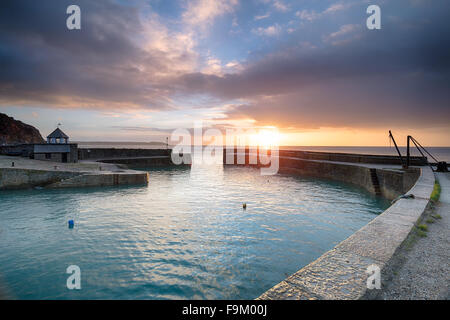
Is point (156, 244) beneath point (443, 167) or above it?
beneath

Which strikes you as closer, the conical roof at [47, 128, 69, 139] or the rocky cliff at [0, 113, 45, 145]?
the conical roof at [47, 128, 69, 139]

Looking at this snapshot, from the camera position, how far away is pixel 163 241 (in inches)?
385

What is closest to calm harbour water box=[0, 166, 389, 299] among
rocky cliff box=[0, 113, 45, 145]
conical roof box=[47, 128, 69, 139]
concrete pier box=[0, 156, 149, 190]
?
concrete pier box=[0, 156, 149, 190]

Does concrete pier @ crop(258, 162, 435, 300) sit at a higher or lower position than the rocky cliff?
lower

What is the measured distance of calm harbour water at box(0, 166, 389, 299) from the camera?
6535mm

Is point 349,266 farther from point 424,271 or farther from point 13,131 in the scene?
point 13,131

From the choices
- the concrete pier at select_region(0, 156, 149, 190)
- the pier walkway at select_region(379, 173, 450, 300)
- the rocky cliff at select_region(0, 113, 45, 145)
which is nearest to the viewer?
the pier walkway at select_region(379, 173, 450, 300)

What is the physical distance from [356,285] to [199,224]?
978 cm

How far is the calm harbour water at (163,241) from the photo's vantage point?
257 inches

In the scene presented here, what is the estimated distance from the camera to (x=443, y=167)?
1852 cm

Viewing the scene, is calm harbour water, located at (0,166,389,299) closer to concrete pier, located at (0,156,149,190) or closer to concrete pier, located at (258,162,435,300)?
concrete pier, located at (0,156,149,190)

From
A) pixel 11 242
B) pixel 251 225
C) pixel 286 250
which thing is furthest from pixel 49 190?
pixel 286 250

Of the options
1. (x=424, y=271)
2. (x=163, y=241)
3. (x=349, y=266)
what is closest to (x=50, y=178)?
(x=163, y=241)
